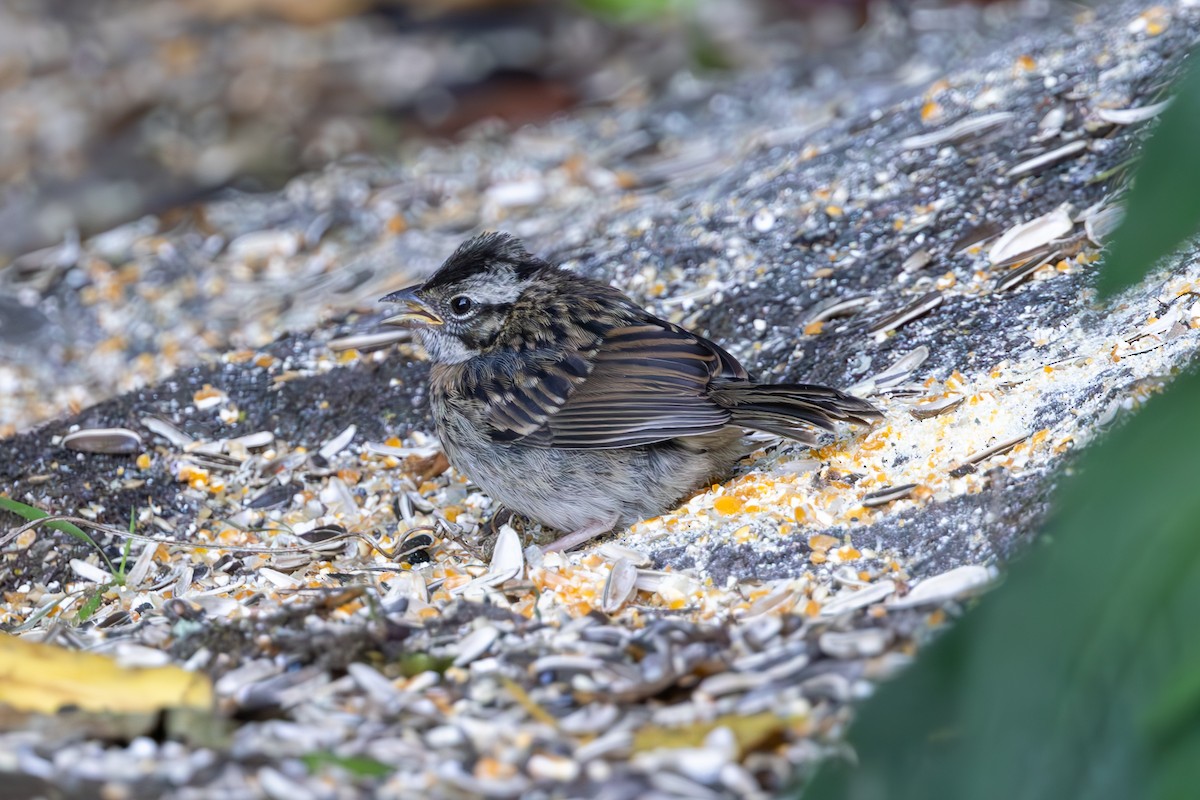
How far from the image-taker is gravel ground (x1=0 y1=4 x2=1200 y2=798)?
2564 mm

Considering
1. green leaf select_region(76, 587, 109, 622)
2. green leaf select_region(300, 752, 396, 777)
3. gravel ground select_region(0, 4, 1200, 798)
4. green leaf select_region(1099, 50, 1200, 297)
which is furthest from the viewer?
green leaf select_region(76, 587, 109, 622)

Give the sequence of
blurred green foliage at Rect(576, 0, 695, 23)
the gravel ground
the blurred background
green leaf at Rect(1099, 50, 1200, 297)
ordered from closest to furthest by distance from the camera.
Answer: green leaf at Rect(1099, 50, 1200, 297) < the gravel ground < the blurred background < blurred green foliage at Rect(576, 0, 695, 23)

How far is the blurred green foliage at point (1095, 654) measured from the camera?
120 cm

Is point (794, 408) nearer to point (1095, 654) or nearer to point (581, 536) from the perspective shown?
point (581, 536)

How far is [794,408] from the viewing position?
149 inches

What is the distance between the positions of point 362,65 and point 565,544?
6.52 m

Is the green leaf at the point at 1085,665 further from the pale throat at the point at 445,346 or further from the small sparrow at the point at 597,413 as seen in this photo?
the pale throat at the point at 445,346

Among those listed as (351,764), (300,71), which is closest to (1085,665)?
(351,764)

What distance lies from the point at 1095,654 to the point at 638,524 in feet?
8.67

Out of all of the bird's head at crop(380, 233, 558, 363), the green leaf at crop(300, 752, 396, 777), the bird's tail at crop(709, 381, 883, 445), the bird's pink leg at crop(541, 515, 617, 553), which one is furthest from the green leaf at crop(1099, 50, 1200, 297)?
the bird's head at crop(380, 233, 558, 363)

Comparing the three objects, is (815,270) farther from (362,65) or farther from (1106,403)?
(362,65)

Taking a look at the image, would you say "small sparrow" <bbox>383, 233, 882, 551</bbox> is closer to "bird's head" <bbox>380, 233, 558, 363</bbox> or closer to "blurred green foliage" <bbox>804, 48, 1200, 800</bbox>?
"bird's head" <bbox>380, 233, 558, 363</bbox>

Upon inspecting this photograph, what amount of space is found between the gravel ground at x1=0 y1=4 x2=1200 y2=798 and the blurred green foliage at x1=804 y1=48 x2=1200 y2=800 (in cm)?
105

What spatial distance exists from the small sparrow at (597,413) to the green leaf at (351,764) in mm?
1694
